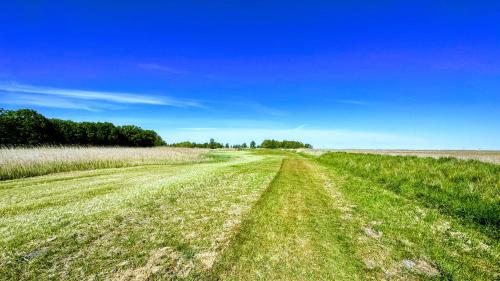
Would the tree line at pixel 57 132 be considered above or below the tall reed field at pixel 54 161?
above

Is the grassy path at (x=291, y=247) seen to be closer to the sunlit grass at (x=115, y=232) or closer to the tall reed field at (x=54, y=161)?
the sunlit grass at (x=115, y=232)

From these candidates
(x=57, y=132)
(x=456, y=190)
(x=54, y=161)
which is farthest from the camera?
(x=57, y=132)

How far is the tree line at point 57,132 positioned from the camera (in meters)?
55.2

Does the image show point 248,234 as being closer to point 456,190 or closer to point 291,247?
point 291,247

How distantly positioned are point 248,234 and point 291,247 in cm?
115

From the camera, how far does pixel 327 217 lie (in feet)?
26.6

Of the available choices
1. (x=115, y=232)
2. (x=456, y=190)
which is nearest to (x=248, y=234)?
(x=115, y=232)

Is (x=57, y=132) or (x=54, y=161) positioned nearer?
(x=54, y=161)

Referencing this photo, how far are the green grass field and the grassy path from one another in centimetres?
2

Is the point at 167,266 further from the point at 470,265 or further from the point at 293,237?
the point at 470,265

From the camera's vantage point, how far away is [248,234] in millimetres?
6367

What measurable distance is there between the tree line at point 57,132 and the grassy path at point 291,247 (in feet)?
162

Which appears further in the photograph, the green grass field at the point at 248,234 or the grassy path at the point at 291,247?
the green grass field at the point at 248,234

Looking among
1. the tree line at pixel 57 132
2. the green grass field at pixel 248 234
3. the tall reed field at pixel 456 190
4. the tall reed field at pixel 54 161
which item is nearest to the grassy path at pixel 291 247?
the green grass field at pixel 248 234
